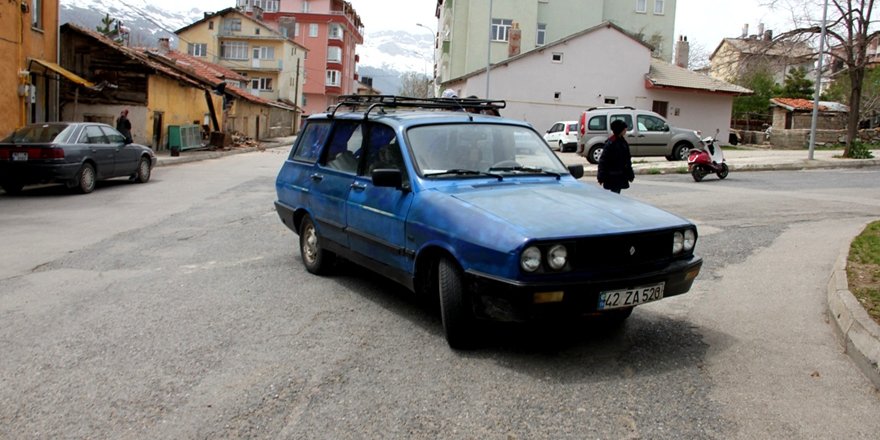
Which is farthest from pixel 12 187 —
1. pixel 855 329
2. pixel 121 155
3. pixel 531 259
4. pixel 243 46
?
pixel 243 46

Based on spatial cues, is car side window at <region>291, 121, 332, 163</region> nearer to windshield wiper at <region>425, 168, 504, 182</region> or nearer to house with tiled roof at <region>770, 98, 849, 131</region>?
windshield wiper at <region>425, 168, 504, 182</region>

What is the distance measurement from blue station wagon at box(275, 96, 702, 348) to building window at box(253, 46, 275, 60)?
232 feet

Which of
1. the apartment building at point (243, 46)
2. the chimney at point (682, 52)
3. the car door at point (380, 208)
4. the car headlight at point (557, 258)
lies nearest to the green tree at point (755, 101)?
the chimney at point (682, 52)

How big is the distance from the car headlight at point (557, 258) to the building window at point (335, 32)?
305 feet

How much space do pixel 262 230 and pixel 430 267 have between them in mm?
5592

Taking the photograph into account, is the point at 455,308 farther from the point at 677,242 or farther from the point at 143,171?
the point at 143,171

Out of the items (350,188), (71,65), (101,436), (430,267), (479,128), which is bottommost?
(101,436)

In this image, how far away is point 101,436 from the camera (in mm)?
3717

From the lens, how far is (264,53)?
74.8 metres

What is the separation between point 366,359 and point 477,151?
2.08 m

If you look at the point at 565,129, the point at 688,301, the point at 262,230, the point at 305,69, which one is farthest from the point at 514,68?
the point at 305,69

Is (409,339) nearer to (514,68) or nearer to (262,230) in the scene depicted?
(262,230)

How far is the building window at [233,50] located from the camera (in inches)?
2968

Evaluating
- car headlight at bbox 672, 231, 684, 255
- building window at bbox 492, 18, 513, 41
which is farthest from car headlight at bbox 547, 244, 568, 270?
building window at bbox 492, 18, 513, 41
